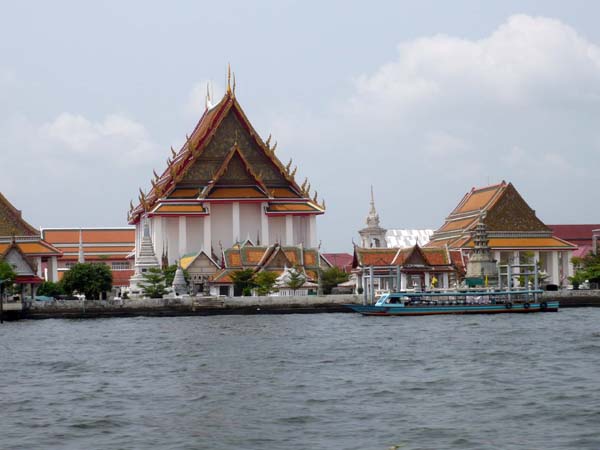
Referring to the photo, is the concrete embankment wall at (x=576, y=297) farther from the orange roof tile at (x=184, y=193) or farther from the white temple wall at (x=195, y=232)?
the orange roof tile at (x=184, y=193)

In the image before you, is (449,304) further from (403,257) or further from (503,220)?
(503,220)

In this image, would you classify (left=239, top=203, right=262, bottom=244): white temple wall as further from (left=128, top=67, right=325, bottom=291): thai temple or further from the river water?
the river water

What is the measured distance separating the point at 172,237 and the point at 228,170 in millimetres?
5791

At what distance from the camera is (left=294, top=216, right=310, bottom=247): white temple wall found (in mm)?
88562

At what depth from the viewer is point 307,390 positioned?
29.2 m

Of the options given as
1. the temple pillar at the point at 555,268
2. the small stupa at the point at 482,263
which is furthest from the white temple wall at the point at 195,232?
the temple pillar at the point at 555,268

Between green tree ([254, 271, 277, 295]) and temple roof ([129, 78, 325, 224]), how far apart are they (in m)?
12.1

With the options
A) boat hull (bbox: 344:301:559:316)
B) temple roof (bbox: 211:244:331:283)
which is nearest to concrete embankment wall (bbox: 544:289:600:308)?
boat hull (bbox: 344:301:559:316)

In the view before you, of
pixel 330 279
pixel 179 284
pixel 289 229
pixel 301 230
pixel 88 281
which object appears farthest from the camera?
pixel 301 230

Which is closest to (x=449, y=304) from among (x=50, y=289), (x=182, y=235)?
(x=182, y=235)

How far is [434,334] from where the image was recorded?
47094 mm

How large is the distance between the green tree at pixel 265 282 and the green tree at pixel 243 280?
1635 mm

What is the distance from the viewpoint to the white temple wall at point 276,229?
88.2 meters

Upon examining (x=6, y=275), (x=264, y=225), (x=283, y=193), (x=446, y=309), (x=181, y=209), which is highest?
(x=283, y=193)
